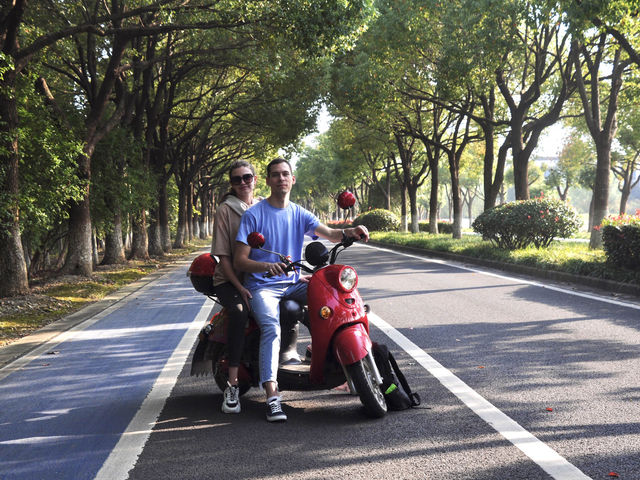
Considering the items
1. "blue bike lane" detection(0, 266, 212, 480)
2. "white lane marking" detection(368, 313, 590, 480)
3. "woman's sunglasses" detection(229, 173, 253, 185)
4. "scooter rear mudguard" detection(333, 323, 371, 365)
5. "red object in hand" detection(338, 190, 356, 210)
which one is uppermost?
"woman's sunglasses" detection(229, 173, 253, 185)

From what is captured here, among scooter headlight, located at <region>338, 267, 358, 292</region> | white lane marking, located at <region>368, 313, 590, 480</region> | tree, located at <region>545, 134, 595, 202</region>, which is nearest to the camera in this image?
white lane marking, located at <region>368, 313, 590, 480</region>

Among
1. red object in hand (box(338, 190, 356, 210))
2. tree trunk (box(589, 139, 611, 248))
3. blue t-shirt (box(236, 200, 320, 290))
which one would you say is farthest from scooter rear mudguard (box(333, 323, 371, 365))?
tree trunk (box(589, 139, 611, 248))

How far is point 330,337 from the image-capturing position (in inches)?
153

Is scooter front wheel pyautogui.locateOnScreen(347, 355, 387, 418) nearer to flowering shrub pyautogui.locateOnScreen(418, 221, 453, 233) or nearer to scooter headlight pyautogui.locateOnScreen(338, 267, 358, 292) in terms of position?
scooter headlight pyautogui.locateOnScreen(338, 267, 358, 292)

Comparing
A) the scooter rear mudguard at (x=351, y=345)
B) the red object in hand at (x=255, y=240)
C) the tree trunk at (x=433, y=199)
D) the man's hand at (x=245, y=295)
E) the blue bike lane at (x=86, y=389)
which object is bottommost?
the blue bike lane at (x=86, y=389)

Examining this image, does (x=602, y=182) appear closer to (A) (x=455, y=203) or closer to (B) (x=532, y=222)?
(B) (x=532, y=222)

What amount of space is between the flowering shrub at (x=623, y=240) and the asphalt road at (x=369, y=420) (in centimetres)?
337

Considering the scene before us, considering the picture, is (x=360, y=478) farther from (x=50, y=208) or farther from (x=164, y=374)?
(x=50, y=208)

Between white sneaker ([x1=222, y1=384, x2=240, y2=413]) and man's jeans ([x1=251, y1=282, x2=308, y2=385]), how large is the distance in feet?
0.85

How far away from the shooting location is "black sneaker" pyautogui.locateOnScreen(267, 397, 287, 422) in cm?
397

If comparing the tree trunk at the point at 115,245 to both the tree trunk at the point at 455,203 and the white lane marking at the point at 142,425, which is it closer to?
the white lane marking at the point at 142,425

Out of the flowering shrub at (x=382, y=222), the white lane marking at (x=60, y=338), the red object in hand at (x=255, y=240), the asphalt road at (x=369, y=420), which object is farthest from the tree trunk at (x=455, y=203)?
the red object in hand at (x=255, y=240)

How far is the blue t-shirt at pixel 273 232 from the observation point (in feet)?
13.7

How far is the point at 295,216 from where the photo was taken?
438cm
